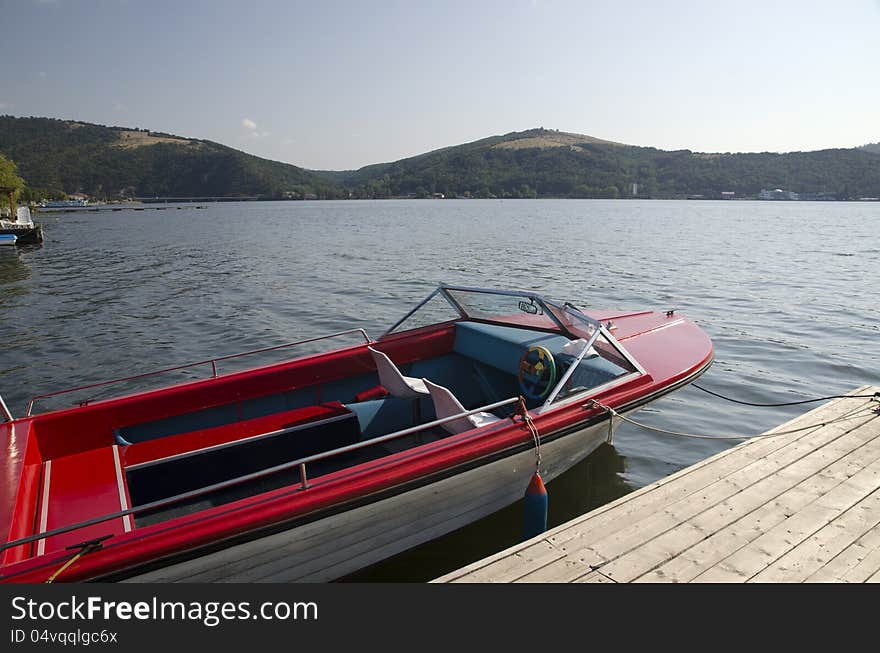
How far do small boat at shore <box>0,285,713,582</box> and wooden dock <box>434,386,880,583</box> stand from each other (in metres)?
0.74

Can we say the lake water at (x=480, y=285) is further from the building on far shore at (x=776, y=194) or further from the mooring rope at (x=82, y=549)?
the building on far shore at (x=776, y=194)

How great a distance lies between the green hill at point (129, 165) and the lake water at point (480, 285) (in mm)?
110159

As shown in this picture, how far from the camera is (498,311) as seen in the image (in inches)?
242

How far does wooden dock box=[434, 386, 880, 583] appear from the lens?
3.15 metres

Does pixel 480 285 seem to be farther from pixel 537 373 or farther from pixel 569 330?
pixel 537 373

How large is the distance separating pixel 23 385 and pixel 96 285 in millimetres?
10002

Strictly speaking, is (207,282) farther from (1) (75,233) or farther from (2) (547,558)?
(1) (75,233)

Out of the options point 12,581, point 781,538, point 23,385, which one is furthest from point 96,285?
point 781,538

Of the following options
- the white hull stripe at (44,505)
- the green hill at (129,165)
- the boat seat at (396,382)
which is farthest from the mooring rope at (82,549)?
the green hill at (129,165)

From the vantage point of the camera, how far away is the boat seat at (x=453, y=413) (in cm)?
452

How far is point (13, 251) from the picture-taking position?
27.6 metres

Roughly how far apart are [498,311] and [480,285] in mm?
10674

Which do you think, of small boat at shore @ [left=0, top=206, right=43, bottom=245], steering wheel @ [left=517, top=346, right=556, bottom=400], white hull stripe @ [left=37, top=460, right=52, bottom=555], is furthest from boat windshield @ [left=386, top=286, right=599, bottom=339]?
small boat at shore @ [left=0, top=206, right=43, bottom=245]

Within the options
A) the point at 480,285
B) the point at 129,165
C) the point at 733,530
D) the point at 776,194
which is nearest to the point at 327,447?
the point at 733,530
